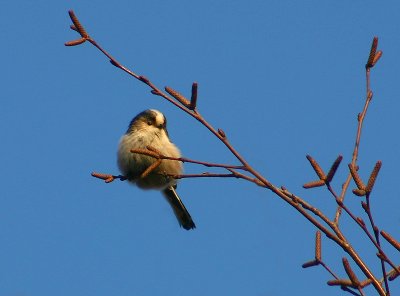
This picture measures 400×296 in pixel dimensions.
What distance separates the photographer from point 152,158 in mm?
6973

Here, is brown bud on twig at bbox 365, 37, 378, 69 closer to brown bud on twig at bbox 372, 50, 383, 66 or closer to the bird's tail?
brown bud on twig at bbox 372, 50, 383, 66

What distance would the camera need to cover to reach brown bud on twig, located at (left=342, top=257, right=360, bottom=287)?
7.84ft

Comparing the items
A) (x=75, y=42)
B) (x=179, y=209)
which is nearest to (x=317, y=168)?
(x=75, y=42)

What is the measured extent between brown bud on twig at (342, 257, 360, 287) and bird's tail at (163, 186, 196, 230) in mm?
5069

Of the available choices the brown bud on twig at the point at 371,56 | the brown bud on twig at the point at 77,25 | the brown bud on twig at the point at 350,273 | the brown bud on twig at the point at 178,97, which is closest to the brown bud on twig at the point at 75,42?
the brown bud on twig at the point at 77,25

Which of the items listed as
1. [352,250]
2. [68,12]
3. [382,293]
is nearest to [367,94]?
[352,250]

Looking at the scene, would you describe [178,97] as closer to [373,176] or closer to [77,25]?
[77,25]

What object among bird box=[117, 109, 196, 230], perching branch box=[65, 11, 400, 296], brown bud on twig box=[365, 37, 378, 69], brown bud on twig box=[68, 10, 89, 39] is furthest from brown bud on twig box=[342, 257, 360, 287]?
bird box=[117, 109, 196, 230]

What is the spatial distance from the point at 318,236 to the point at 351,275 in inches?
17.7

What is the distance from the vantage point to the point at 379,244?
236 centimetres

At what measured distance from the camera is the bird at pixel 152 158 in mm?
6922

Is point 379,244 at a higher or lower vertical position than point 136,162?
lower

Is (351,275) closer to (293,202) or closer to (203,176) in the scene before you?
(293,202)

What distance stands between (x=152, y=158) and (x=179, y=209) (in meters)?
0.81
